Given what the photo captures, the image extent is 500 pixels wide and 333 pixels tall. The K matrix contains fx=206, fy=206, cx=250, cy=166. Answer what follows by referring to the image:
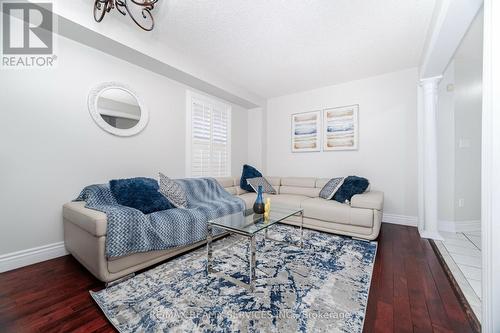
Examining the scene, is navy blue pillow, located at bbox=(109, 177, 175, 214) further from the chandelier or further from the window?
the chandelier

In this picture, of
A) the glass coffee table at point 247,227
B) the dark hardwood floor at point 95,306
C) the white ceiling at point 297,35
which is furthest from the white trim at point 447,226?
the white ceiling at point 297,35

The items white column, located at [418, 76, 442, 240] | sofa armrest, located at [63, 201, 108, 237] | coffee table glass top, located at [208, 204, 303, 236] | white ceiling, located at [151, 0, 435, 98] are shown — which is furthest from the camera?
white column, located at [418, 76, 442, 240]

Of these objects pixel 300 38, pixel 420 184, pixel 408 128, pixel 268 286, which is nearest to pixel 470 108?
pixel 408 128

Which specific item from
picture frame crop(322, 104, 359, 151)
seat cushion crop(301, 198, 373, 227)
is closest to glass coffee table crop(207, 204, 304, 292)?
seat cushion crop(301, 198, 373, 227)

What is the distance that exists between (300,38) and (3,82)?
314cm

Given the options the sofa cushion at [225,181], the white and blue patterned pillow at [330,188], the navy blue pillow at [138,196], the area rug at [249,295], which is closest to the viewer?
the area rug at [249,295]

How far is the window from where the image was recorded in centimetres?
367

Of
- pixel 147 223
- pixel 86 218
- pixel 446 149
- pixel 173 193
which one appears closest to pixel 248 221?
Result: pixel 147 223

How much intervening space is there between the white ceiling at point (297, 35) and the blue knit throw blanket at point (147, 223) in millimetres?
2054

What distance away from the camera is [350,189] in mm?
3174

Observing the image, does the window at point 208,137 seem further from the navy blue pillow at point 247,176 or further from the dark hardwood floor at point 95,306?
the dark hardwood floor at point 95,306

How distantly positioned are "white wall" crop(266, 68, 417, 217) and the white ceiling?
323mm

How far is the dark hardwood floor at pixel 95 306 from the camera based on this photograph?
1.30 metres

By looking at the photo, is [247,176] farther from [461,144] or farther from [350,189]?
[461,144]
